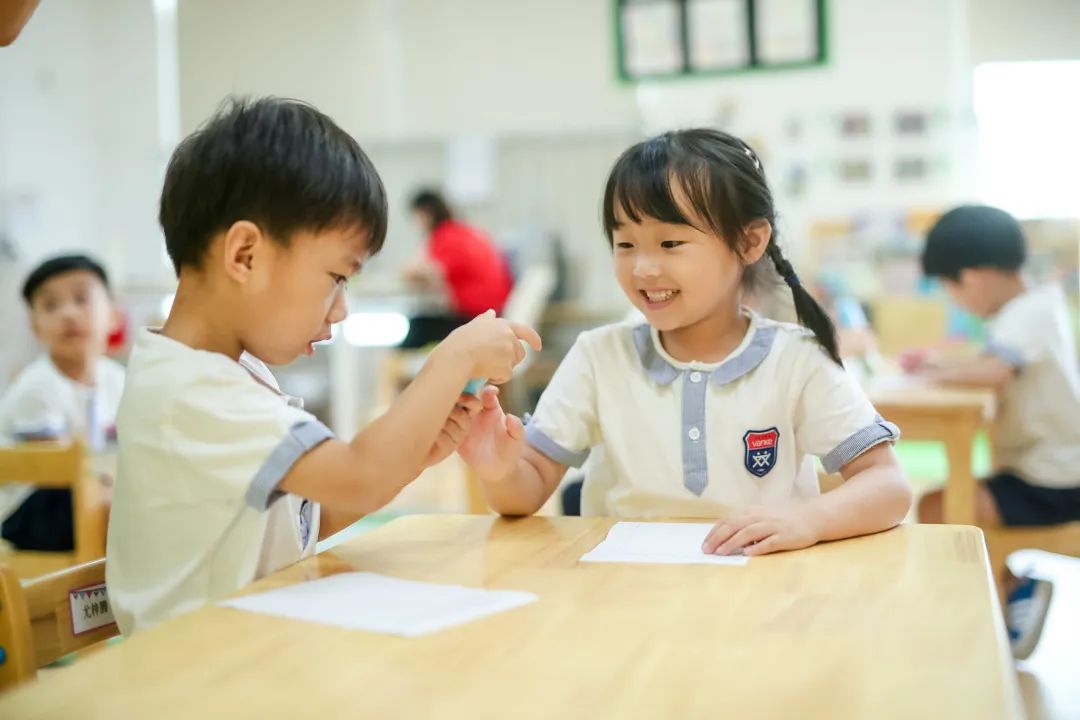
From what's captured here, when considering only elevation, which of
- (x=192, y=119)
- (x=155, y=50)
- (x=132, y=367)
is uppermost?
(x=155, y=50)

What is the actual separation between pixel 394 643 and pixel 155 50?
7.10 meters

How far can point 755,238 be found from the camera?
54.2 inches

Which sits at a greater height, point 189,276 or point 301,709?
point 189,276

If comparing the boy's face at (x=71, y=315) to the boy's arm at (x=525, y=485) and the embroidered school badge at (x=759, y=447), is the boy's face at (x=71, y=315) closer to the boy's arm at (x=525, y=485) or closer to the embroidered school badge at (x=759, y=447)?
the boy's arm at (x=525, y=485)

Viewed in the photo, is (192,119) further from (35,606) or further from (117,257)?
(35,606)

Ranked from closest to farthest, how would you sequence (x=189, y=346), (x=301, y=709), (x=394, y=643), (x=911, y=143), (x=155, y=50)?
(x=301, y=709), (x=394, y=643), (x=189, y=346), (x=911, y=143), (x=155, y=50)

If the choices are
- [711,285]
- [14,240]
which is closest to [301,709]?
[711,285]

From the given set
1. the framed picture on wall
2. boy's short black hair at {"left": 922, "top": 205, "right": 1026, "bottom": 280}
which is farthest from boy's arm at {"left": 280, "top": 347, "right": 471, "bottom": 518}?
the framed picture on wall

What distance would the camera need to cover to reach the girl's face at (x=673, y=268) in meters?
1.33

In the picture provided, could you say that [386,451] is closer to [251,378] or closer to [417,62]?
[251,378]

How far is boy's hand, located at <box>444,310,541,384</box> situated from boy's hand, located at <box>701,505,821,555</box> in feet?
0.83

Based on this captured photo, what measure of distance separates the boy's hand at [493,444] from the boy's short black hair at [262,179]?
26 centimetres

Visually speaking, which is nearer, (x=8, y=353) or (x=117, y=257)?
(x=8, y=353)

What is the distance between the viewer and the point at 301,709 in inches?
24.2
